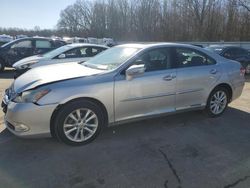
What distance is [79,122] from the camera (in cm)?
379

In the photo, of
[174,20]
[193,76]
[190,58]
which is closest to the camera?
[193,76]

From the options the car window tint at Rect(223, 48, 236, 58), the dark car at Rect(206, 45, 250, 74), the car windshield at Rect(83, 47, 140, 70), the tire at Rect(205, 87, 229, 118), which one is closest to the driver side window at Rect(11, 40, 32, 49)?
the car windshield at Rect(83, 47, 140, 70)

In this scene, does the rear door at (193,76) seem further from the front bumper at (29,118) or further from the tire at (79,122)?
the front bumper at (29,118)

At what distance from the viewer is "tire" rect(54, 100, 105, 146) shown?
11.9 feet

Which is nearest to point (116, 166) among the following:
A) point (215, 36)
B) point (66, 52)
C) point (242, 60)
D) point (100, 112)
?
point (100, 112)

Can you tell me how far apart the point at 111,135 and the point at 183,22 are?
4224 cm

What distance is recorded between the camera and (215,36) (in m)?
39.7

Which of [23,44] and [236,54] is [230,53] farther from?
[23,44]

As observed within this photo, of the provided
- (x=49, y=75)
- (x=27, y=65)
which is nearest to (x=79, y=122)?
(x=49, y=75)

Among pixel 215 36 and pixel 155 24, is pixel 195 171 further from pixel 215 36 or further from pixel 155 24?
pixel 155 24

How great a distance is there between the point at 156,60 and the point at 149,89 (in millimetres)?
562

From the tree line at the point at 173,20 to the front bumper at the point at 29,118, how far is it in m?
37.6

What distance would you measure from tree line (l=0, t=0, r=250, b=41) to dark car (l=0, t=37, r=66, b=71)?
32.2 m

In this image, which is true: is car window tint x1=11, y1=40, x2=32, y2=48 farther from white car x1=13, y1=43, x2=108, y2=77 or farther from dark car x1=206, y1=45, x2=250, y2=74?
dark car x1=206, y1=45, x2=250, y2=74
